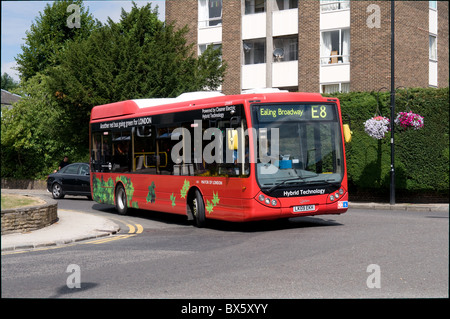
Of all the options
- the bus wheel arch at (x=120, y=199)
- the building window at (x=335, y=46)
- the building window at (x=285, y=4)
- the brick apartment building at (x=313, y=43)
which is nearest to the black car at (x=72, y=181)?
the bus wheel arch at (x=120, y=199)

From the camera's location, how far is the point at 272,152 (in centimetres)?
1173

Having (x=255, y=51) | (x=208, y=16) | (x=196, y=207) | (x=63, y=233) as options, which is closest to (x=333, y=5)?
(x=255, y=51)

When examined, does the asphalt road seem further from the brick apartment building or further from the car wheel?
the brick apartment building

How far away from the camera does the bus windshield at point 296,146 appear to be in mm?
11750

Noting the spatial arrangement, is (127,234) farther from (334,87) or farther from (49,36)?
(334,87)

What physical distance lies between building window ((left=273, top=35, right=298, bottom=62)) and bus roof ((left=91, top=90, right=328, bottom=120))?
1556cm

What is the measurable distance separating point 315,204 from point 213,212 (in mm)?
2377

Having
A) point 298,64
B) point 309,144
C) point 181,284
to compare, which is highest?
point 298,64

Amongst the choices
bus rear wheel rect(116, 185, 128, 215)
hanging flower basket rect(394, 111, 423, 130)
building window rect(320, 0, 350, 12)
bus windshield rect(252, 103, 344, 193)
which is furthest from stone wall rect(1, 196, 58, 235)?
building window rect(320, 0, 350, 12)

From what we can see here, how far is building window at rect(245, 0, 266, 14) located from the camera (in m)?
32.4

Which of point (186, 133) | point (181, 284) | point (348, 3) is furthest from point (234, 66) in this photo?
point (181, 284)

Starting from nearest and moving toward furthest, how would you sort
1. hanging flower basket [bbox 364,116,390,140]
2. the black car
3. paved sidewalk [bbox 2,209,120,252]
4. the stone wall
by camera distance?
1. paved sidewalk [bbox 2,209,120,252]
2. the stone wall
3. hanging flower basket [bbox 364,116,390,140]
4. the black car

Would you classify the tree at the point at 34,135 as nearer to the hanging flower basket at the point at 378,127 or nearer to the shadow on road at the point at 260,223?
the shadow on road at the point at 260,223
